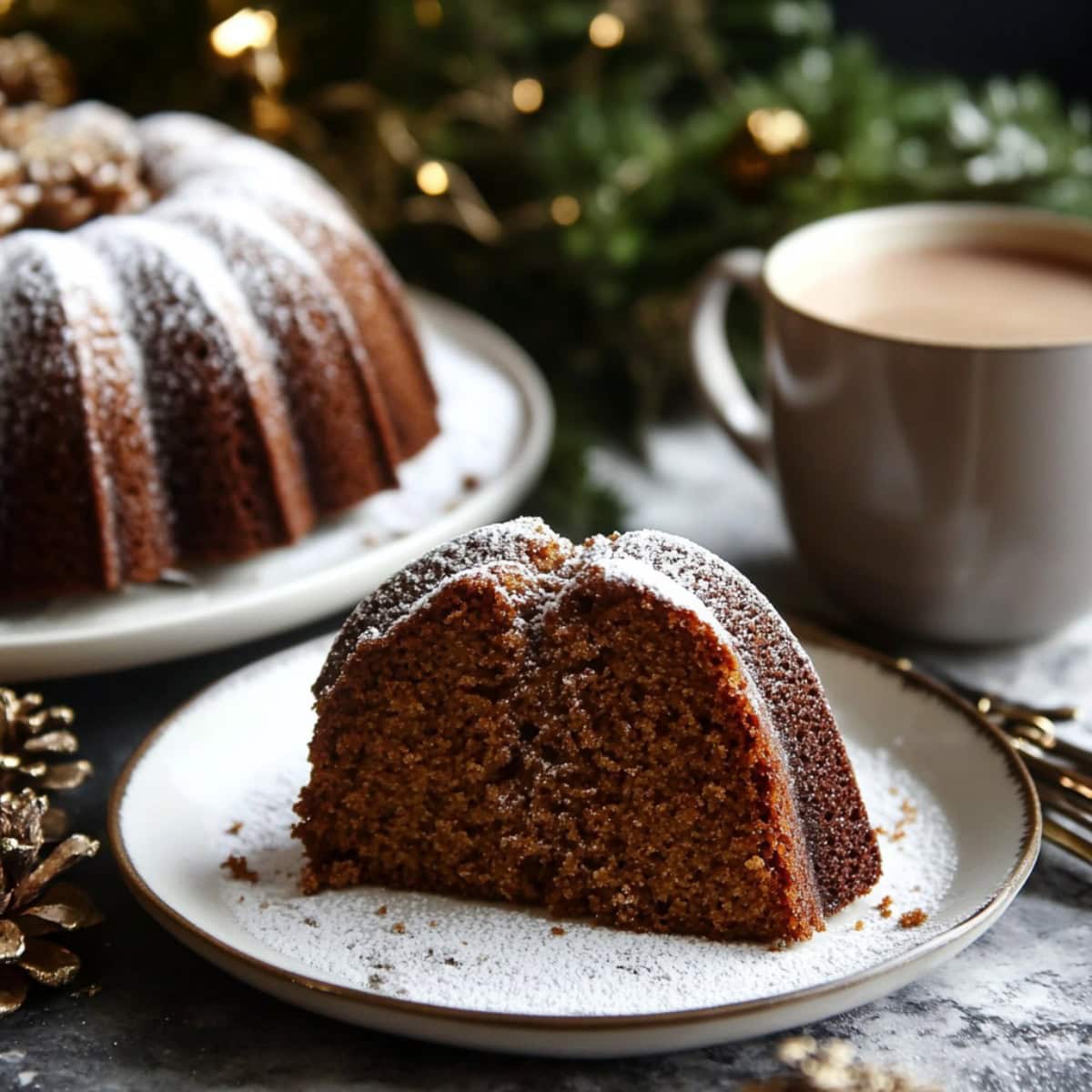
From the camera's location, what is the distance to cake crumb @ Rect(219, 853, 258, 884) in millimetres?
1064

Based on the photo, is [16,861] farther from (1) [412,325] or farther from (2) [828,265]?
(2) [828,265]

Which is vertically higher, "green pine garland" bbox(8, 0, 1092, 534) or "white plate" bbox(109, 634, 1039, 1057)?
"green pine garland" bbox(8, 0, 1092, 534)

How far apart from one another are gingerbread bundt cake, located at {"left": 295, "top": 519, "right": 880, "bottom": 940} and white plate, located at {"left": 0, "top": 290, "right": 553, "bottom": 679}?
26cm

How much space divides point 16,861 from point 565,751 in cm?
40

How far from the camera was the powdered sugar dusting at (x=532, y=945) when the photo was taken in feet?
3.03

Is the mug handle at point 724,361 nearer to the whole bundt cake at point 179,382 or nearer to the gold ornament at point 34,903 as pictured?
the whole bundt cake at point 179,382

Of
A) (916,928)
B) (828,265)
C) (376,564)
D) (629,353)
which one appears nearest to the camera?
(916,928)

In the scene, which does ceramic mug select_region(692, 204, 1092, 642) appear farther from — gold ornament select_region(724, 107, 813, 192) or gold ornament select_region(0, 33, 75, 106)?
gold ornament select_region(0, 33, 75, 106)

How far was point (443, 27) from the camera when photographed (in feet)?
6.93

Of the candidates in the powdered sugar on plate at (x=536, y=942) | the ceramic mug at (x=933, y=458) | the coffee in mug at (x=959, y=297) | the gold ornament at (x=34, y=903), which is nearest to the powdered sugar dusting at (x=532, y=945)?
the powdered sugar on plate at (x=536, y=942)

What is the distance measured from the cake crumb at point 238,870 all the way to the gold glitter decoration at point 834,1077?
1.31ft

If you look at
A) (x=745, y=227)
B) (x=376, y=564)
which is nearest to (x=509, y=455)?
(x=376, y=564)

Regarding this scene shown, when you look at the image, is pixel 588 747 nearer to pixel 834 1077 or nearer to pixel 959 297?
pixel 834 1077

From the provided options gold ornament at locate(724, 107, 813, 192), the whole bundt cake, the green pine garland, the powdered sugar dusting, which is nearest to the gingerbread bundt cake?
the powdered sugar dusting
